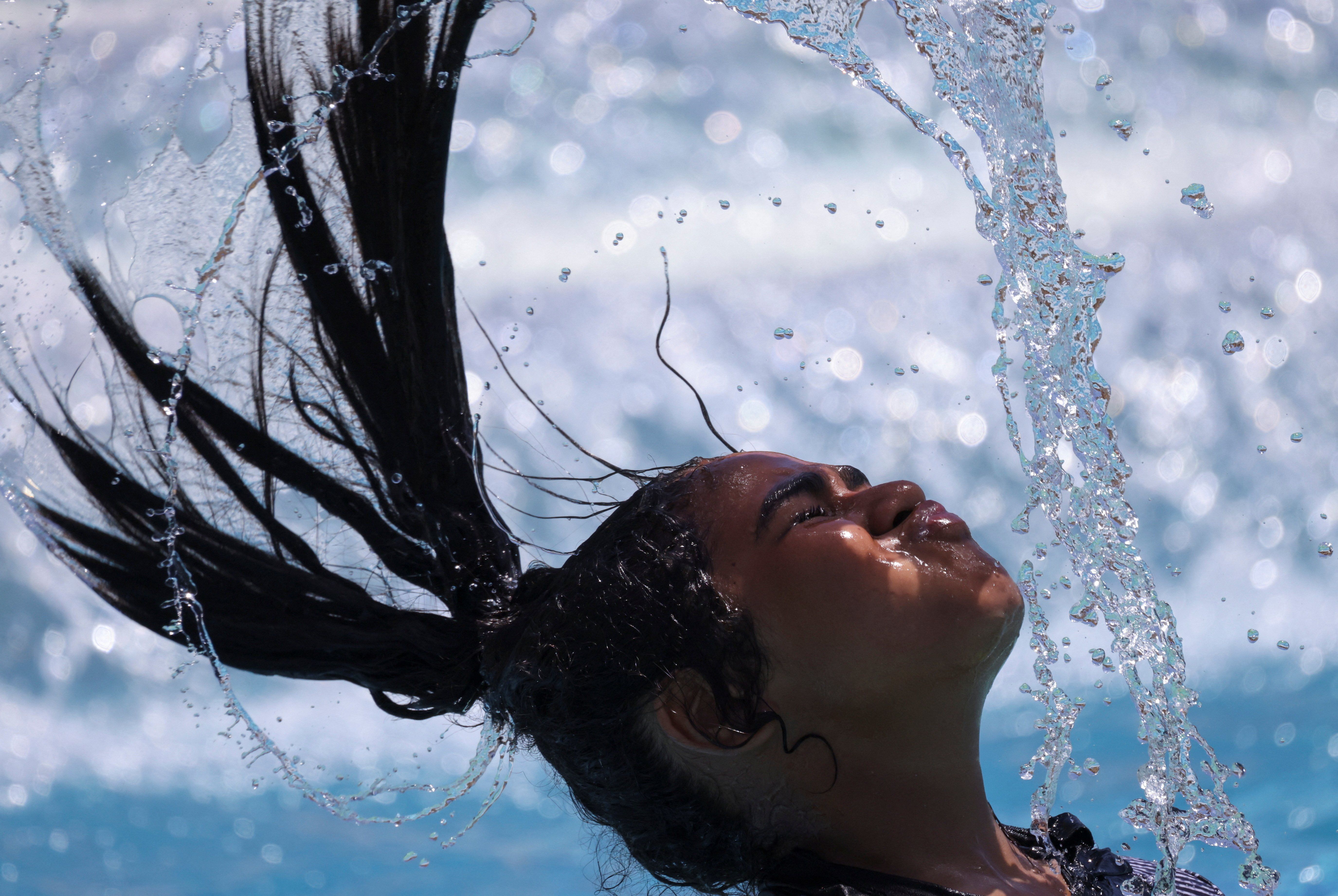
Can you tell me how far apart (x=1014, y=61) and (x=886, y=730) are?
137cm

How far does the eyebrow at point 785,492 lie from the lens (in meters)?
1.86

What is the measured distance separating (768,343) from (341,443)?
3161 millimetres

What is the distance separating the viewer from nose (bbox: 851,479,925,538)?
5.99 feet

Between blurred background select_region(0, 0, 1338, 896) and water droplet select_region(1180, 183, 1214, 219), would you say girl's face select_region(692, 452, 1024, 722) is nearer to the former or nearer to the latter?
water droplet select_region(1180, 183, 1214, 219)

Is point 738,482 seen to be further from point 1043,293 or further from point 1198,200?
point 1198,200

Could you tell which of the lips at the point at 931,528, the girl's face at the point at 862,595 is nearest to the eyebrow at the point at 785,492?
the girl's face at the point at 862,595

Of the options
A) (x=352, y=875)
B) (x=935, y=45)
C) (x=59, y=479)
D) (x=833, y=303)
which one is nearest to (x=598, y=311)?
(x=833, y=303)

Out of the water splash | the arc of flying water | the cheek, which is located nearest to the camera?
the cheek

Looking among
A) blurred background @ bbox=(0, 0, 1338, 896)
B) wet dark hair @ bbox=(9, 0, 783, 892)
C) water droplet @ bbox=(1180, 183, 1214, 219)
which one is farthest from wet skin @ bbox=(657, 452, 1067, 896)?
blurred background @ bbox=(0, 0, 1338, 896)

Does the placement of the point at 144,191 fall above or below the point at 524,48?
below

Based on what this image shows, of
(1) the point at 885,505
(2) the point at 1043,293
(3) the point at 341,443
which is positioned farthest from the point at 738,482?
(2) the point at 1043,293

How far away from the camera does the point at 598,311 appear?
5.37m

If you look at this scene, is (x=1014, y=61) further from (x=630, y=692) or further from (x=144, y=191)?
(x=144, y=191)

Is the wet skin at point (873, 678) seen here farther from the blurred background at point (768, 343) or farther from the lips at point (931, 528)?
the blurred background at point (768, 343)
